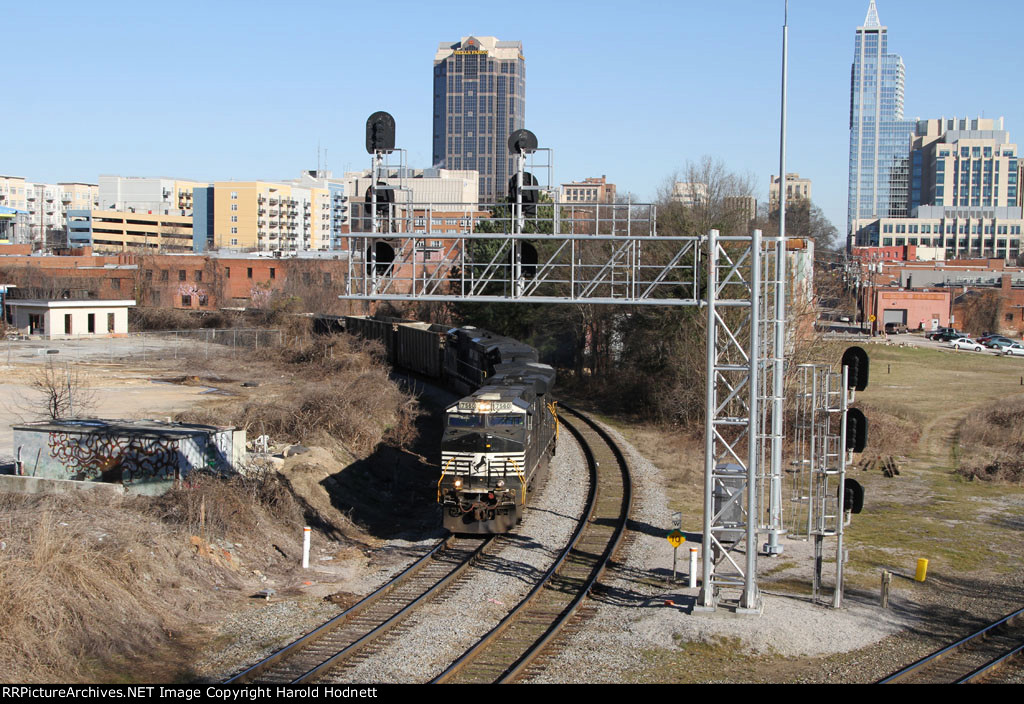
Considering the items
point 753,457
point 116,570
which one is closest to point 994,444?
point 753,457

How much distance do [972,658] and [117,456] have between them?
16.8 metres

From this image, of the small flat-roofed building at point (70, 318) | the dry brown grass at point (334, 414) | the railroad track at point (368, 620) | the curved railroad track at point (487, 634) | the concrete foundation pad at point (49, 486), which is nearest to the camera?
the railroad track at point (368, 620)

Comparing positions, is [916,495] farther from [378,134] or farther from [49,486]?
[49,486]

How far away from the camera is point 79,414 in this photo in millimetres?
28234

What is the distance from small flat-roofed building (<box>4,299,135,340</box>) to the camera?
59.6 m

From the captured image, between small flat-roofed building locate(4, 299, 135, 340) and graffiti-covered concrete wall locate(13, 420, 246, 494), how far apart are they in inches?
1701

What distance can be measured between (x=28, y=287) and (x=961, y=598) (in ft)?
245

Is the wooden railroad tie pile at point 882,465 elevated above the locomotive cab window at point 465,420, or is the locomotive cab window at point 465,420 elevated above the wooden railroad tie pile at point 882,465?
the locomotive cab window at point 465,420

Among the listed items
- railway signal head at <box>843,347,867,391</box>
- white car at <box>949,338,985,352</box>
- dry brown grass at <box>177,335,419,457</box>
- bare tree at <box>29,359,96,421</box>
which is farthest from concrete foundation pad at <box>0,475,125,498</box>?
white car at <box>949,338,985,352</box>

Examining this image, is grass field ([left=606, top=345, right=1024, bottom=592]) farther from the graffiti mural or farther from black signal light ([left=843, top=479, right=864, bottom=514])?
the graffiti mural

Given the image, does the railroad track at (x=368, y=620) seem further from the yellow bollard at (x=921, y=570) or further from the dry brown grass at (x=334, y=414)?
the dry brown grass at (x=334, y=414)

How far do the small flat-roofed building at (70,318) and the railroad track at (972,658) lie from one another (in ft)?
193

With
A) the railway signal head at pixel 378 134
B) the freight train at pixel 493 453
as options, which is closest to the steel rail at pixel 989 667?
the freight train at pixel 493 453

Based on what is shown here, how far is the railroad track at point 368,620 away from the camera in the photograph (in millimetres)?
11602
